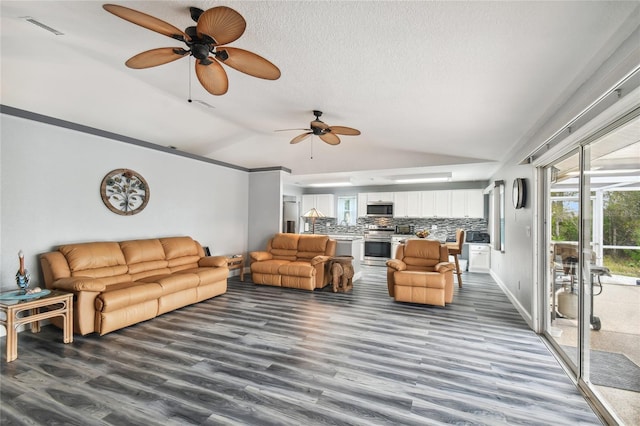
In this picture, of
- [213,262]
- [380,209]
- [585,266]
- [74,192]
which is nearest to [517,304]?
[585,266]

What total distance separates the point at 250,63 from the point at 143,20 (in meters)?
0.66

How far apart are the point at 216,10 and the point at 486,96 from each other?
2427mm

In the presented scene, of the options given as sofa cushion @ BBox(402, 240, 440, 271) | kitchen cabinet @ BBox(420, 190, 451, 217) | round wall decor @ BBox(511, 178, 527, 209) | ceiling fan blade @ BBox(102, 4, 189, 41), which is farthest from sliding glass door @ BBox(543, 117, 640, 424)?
kitchen cabinet @ BBox(420, 190, 451, 217)

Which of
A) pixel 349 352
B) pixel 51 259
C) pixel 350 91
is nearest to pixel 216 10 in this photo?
pixel 350 91

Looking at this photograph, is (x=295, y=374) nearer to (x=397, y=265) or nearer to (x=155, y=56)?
(x=397, y=265)

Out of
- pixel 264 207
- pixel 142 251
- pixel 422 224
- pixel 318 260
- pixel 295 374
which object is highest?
pixel 264 207

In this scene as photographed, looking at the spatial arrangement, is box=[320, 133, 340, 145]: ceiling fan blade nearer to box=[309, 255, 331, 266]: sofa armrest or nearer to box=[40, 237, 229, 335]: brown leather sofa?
box=[309, 255, 331, 266]: sofa armrest

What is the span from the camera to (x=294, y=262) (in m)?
5.58

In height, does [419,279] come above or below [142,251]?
below

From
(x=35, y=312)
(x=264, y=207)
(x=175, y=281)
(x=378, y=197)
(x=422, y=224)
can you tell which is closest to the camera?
(x=35, y=312)

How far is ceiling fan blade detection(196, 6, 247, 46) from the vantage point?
5.02 ft

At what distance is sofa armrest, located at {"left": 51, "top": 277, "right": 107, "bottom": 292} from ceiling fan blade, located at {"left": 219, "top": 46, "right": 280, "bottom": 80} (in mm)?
2825


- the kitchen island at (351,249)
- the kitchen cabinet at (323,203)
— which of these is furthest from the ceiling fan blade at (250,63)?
the kitchen cabinet at (323,203)

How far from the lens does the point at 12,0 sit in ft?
6.44
